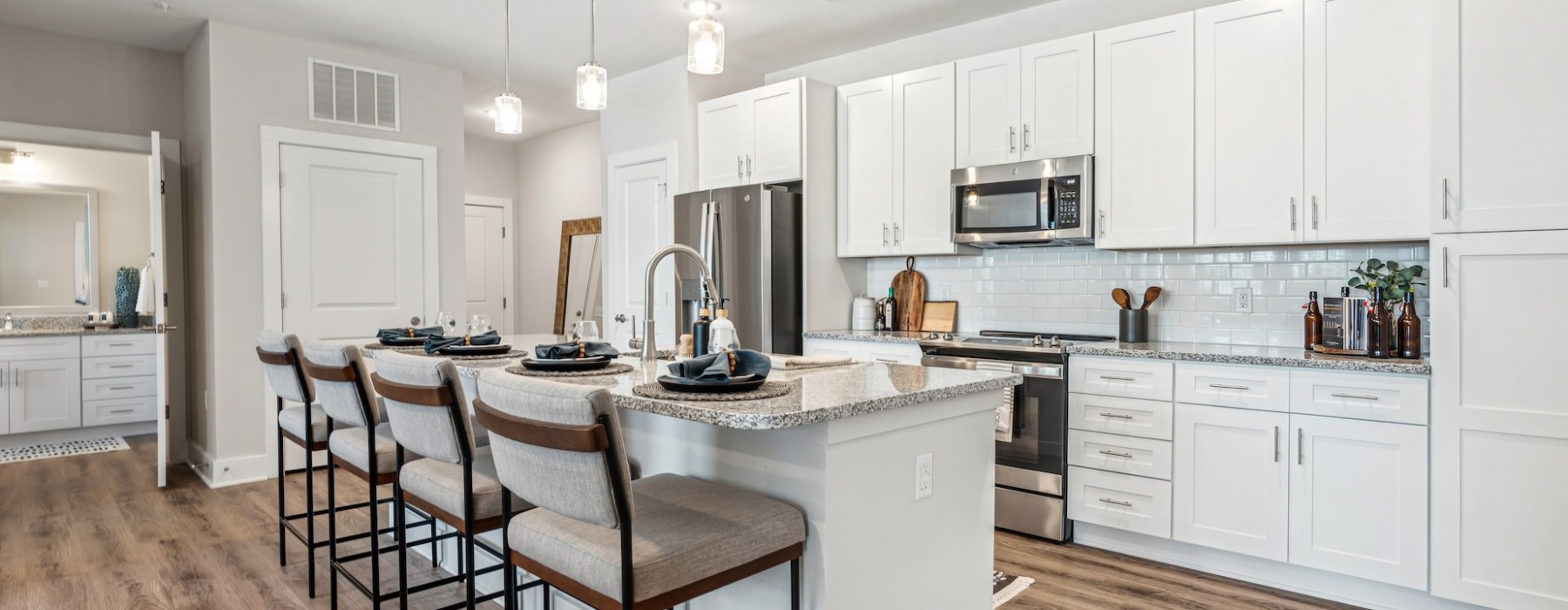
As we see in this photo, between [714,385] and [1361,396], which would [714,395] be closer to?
[714,385]

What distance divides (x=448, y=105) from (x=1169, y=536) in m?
4.93

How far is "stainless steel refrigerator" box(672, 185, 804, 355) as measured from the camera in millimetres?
4418

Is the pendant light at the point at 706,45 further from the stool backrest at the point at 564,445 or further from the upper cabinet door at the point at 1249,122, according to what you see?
the upper cabinet door at the point at 1249,122

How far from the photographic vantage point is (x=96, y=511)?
406 cm

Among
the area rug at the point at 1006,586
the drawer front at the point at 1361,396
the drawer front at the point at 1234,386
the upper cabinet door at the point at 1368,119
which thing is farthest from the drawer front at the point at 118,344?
the upper cabinet door at the point at 1368,119

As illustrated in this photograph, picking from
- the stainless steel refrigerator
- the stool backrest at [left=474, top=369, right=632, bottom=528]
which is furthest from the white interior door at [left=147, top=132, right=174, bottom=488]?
the stool backrest at [left=474, top=369, right=632, bottom=528]

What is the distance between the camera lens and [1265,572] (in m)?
3.04

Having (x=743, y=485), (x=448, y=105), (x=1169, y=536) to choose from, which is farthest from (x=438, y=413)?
(x=448, y=105)

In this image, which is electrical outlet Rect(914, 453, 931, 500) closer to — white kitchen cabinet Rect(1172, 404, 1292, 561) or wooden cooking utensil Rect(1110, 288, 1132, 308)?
white kitchen cabinet Rect(1172, 404, 1292, 561)

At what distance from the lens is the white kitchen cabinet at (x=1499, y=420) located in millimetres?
2473

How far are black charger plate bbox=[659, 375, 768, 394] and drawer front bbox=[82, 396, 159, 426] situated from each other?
19.3 feet

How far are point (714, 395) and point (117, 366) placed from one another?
636 cm

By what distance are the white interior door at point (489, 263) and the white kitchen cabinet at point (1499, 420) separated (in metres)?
7.13

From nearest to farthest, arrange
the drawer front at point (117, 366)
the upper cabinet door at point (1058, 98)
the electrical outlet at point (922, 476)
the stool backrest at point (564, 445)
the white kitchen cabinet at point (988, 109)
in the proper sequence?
the stool backrest at point (564, 445), the electrical outlet at point (922, 476), the upper cabinet door at point (1058, 98), the white kitchen cabinet at point (988, 109), the drawer front at point (117, 366)
